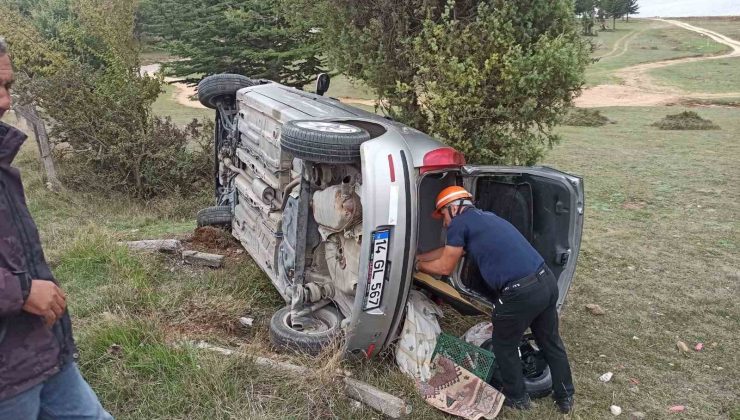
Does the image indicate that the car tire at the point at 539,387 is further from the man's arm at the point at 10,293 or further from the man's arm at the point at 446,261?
the man's arm at the point at 10,293

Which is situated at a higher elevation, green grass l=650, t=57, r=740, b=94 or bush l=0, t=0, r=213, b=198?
bush l=0, t=0, r=213, b=198

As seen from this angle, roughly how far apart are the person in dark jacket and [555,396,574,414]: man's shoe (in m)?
2.96

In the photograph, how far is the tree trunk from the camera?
913 centimetres

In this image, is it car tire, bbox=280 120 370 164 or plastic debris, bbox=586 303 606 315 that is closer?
car tire, bbox=280 120 370 164

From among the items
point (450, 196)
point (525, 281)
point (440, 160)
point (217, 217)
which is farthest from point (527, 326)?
point (217, 217)

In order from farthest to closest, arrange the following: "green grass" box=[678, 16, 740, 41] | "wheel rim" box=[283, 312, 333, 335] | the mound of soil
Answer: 1. "green grass" box=[678, 16, 740, 41]
2. the mound of soil
3. "wheel rim" box=[283, 312, 333, 335]

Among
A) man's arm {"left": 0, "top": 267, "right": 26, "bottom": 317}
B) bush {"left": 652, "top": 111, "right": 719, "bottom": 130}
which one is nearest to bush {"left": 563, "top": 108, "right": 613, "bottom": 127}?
bush {"left": 652, "top": 111, "right": 719, "bottom": 130}

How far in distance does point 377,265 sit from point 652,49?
57528 mm

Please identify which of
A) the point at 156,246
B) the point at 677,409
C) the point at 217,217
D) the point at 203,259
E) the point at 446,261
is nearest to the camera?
the point at 446,261

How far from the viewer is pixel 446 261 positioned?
3771 millimetres

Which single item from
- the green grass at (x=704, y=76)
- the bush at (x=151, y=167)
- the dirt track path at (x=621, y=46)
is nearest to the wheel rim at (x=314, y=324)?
the bush at (x=151, y=167)

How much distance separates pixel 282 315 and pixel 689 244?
17.0 ft

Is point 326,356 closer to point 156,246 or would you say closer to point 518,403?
point 518,403

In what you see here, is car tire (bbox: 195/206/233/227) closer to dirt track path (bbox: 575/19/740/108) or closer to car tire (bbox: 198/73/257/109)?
car tire (bbox: 198/73/257/109)
